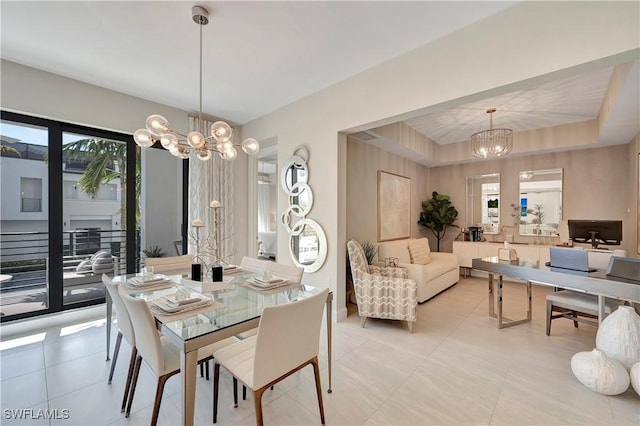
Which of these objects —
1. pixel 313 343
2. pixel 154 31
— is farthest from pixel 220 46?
pixel 313 343

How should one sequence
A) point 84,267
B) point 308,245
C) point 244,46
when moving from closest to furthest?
point 244,46
point 84,267
point 308,245

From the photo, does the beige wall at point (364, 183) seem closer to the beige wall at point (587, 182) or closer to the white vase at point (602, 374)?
the beige wall at point (587, 182)

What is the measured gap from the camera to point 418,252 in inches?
185

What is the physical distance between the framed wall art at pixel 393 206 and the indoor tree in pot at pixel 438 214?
656 mm

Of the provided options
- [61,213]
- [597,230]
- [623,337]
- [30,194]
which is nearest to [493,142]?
[597,230]

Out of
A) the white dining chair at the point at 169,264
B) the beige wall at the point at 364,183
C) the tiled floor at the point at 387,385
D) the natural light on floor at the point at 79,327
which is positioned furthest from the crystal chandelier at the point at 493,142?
the natural light on floor at the point at 79,327

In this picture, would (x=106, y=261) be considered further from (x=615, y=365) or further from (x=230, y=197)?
(x=615, y=365)

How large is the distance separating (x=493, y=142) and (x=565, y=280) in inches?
87.5

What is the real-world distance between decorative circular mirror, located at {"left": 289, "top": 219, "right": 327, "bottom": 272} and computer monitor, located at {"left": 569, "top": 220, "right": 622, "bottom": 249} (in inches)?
149

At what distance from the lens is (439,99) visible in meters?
2.42

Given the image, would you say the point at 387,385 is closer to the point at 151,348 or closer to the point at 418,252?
the point at 151,348

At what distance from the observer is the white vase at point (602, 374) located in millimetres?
1868

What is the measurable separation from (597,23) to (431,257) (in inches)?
156

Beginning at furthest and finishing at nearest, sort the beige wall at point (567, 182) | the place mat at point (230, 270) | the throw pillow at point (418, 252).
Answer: the throw pillow at point (418, 252) → the beige wall at point (567, 182) → the place mat at point (230, 270)
